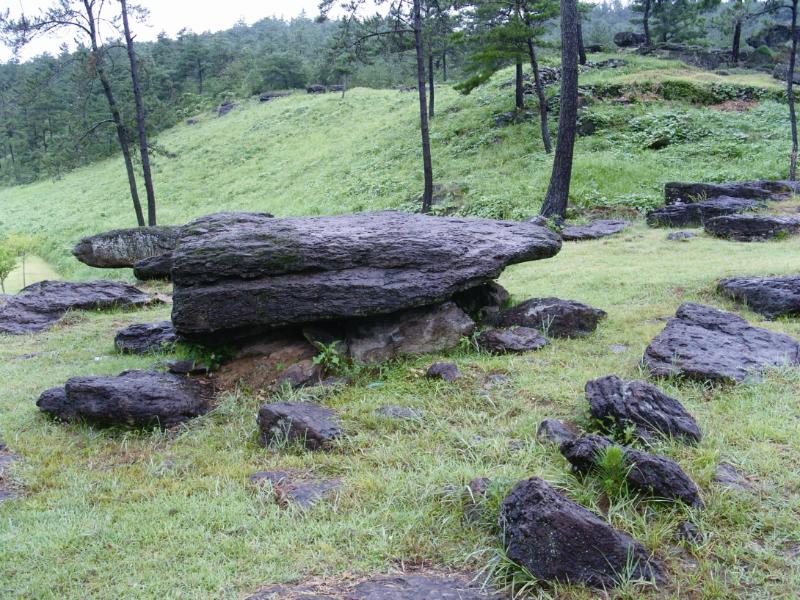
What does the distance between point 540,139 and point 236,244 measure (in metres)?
19.3

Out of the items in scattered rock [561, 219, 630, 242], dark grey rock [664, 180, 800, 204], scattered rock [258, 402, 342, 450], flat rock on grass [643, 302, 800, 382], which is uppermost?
dark grey rock [664, 180, 800, 204]

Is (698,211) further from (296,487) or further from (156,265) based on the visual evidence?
(296,487)

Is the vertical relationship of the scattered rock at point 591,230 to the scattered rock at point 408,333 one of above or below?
below

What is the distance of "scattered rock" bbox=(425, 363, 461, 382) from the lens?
18.8 ft

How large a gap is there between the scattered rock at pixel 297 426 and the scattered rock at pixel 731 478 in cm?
266

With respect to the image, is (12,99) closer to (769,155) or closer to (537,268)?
(537,268)

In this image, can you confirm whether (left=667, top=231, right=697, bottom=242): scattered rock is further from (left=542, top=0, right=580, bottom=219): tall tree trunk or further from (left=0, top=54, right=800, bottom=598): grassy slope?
(left=542, top=0, right=580, bottom=219): tall tree trunk

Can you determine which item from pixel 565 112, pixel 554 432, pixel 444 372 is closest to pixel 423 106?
pixel 565 112

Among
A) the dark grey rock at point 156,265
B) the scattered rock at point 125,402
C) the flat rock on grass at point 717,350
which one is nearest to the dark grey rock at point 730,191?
the flat rock on grass at point 717,350

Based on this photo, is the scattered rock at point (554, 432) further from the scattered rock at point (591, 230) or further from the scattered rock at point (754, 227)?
the scattered rock at point (591, 230)

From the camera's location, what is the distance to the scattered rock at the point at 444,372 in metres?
5.74

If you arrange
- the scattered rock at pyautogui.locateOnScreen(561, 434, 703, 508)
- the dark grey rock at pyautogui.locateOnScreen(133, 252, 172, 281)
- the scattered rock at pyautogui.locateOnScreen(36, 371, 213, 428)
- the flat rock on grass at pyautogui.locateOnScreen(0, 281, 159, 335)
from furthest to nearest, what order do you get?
the flat rock on grass at pyautogui.locateOnScreen(0, 281, 159, 335)
the dark grey rock at pyautogui.locateOnScreen(133, 252, 172, 281)
the scattered rock at pyautogui.locateOnScreen(36, 371, 213, 428)
the scattered rock at pyautogui.locateOnScreen(561, 434, 703, 508)

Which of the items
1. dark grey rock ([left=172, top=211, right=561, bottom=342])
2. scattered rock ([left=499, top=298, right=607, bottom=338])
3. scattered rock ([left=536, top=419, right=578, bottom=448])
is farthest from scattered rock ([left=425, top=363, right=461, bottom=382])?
scattered rock ([left=499, top=298, right=607, bottom=338])

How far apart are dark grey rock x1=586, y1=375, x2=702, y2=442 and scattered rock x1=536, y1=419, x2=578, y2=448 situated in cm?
22
